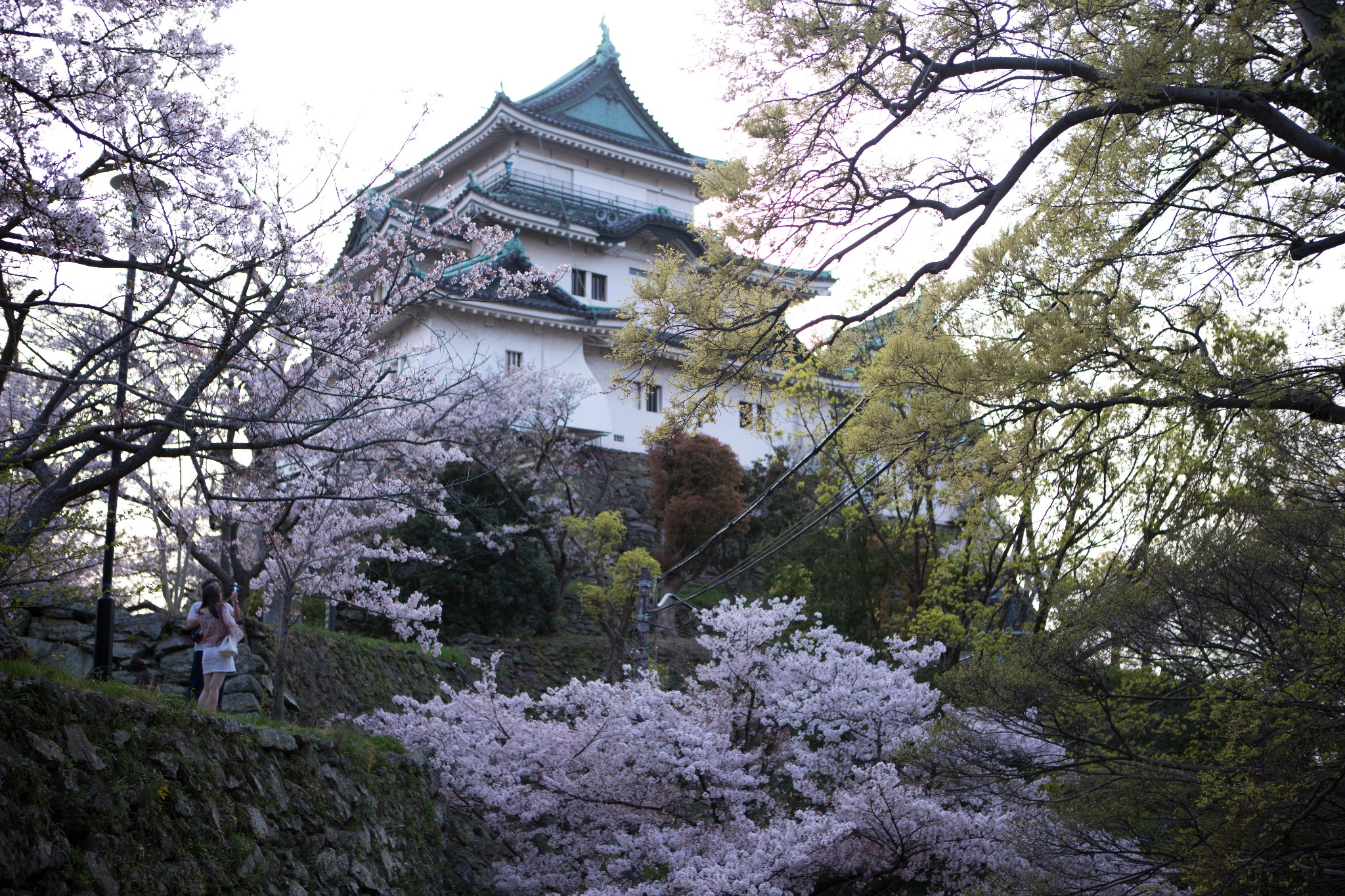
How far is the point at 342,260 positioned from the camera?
42.1ft

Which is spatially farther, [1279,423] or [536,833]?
[536,833]

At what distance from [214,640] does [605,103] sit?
28.4 metres

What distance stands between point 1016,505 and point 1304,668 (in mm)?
7687

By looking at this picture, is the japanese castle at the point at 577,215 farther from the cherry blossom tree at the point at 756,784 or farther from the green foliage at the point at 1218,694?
the green foliage at the point at 1218,694

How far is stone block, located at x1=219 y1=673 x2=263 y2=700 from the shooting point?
39.1 ft

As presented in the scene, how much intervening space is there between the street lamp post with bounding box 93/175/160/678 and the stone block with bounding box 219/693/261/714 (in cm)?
179

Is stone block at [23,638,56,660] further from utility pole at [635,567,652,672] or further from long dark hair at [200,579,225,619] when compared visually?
utility pole at [635,567,652,672]

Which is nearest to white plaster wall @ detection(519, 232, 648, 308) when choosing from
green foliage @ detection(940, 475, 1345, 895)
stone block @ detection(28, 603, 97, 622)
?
stone block @ detection(28, 603, 97, 622)

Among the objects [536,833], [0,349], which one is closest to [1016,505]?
[536,833]

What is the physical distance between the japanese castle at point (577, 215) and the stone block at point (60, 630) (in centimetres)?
1349

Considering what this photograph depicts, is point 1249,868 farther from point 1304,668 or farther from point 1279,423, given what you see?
point 1279,423

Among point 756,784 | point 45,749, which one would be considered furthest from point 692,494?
point 45,749

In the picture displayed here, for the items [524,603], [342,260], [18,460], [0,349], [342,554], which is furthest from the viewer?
[524,603]

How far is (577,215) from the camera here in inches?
1181
